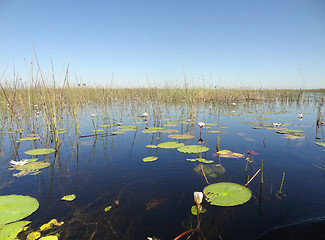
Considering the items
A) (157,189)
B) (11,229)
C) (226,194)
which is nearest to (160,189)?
(157,189)

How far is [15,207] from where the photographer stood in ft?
4.88

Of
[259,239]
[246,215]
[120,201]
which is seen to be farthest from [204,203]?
[120,201]

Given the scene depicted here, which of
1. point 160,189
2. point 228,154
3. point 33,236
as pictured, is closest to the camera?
point 33,236

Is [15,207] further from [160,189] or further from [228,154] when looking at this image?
[228,154]

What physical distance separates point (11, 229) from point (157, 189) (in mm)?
1191

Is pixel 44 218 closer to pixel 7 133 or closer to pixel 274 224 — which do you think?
pixel 274 224

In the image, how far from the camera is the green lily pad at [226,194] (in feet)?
4.95

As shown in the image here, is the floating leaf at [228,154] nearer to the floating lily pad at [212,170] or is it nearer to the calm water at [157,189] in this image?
the calm water at [157,189]

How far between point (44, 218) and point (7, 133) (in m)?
3.91

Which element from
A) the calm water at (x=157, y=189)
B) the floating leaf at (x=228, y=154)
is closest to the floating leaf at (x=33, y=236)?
the calm water at (x=157, y=189)

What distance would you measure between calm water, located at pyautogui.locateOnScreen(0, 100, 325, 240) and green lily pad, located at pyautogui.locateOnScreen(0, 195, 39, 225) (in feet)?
0.20

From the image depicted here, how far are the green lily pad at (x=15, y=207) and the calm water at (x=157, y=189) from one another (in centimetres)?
6

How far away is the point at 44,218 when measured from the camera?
4.61ft

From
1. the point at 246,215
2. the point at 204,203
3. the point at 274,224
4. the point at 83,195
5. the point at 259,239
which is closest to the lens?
the point at 259,239
